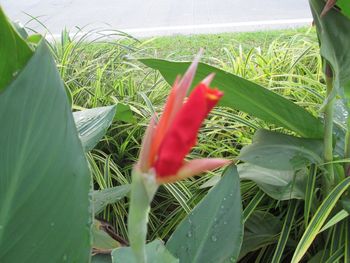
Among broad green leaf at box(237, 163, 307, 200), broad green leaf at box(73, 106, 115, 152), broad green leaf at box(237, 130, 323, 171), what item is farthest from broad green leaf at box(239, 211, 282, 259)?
broad green leaf at box(73, 106, 115, 152)

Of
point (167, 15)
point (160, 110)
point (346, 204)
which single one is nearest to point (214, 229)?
point (346, 204)

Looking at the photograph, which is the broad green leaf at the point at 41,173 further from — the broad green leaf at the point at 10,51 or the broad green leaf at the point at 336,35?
the broad green leaf at the point at 336,35

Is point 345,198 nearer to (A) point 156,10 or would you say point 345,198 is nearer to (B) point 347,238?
(B) point 347,238

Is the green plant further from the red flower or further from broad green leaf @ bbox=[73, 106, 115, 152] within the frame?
the red flower

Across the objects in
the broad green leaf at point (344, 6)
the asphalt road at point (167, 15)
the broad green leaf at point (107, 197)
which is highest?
the broad green leaf at point (344, 6)

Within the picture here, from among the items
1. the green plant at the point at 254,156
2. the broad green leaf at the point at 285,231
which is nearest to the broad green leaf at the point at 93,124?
the green plant at the point at 254,156

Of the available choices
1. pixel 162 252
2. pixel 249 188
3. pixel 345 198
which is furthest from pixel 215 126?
pixel 162 252
